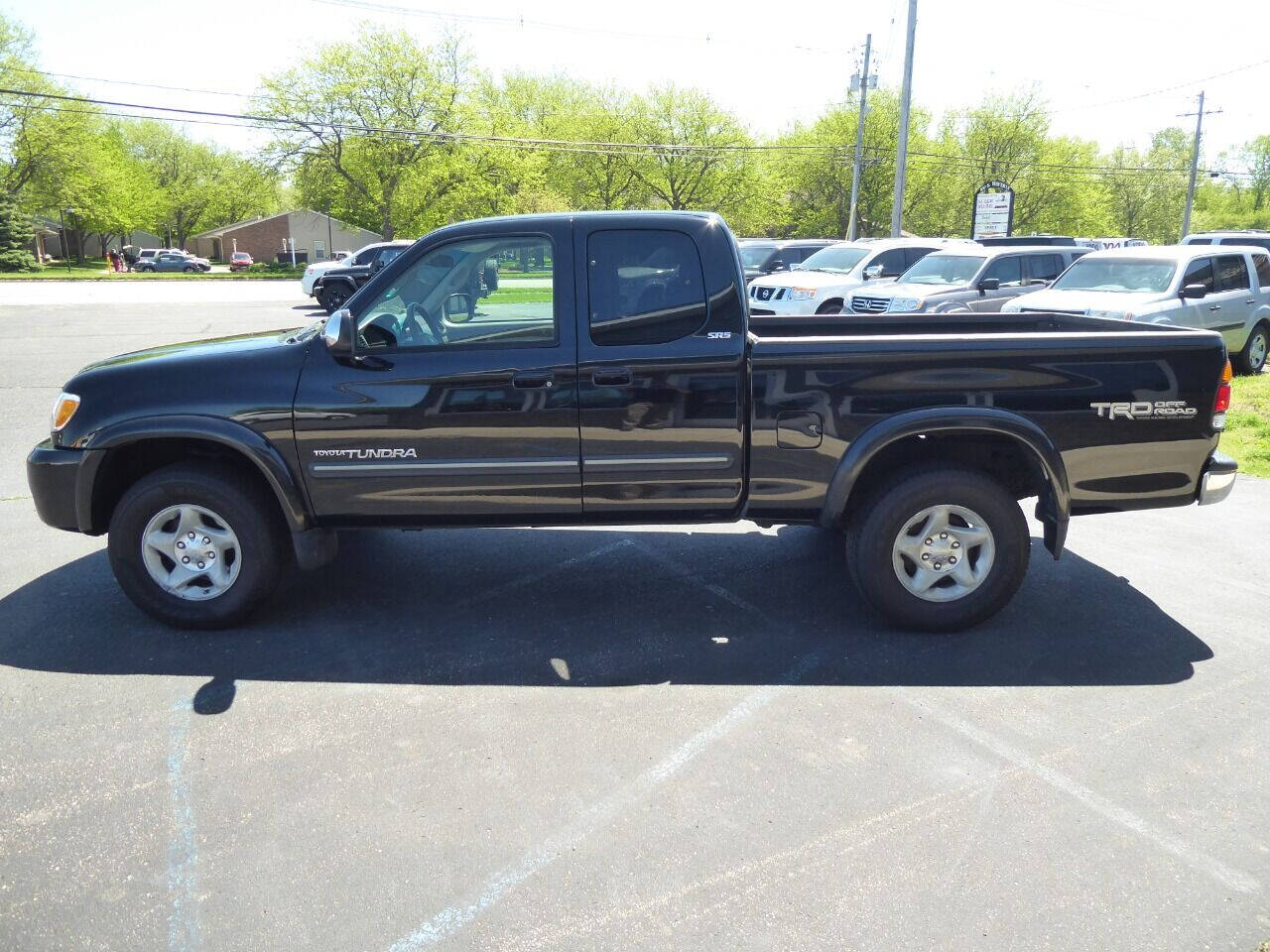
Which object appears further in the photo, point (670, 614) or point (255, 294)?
point (255, 294)

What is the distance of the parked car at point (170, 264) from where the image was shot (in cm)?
6675

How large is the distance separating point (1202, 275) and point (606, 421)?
10.9 metres

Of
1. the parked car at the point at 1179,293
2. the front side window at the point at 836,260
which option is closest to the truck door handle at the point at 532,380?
the parked car at the point at 1179,293

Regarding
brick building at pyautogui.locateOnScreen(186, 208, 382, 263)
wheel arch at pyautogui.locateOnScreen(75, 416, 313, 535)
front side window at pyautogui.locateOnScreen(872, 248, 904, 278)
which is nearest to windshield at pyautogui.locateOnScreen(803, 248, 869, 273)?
front side window at pyautogui.locateOnScreen(872, 248, 904, 278)

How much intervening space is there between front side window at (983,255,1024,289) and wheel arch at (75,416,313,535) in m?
13.0

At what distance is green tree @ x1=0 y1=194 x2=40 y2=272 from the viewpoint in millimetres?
55750

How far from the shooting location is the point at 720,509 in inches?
187

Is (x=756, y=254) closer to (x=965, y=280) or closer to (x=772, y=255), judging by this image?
(x=772, y=255)

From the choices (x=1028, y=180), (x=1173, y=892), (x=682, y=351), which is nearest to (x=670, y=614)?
(x=682, y=351)

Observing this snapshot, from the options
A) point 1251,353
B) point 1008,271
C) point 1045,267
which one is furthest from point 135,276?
point 1251,353

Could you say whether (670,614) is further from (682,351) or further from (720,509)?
(682,351)

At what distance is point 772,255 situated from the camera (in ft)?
69.8

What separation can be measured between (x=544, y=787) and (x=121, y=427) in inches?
106

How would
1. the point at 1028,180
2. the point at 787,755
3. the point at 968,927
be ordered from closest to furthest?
1. the point at 968,927
2. the point at 787,755
3. the point at 1028,180
